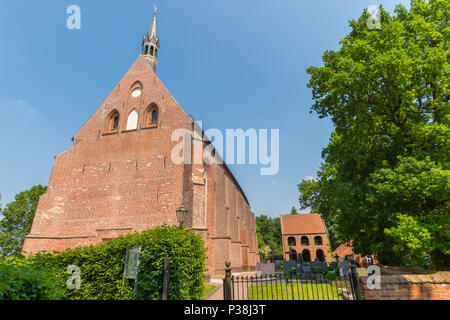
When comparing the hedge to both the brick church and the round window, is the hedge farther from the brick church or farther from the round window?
the round window

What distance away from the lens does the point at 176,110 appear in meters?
17.2

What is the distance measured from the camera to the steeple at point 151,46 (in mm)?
27594

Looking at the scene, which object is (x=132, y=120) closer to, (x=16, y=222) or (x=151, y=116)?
(x=151, y=116)

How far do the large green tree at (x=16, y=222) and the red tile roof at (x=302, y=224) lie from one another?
4138 centimetres

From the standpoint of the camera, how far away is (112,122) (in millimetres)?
18891

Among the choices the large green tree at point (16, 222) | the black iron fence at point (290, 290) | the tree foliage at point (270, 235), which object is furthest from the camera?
the tree foliage at point (270, 235)

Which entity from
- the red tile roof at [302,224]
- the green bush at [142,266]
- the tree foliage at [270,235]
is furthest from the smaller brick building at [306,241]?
the green bush at [142,266]

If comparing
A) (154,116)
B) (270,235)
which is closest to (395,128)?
(154,116)

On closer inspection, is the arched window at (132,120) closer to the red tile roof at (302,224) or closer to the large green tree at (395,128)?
the large green tree at (395,128)

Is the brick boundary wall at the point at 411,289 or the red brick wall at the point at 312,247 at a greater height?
the red brick wall at the point at 312,247

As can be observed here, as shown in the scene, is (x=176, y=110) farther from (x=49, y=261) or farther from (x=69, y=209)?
(x=49, y=261)
